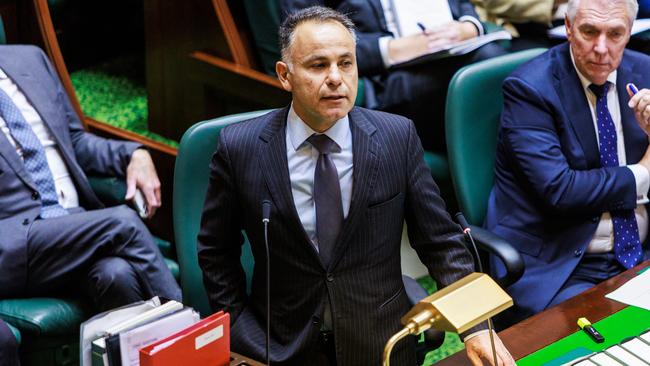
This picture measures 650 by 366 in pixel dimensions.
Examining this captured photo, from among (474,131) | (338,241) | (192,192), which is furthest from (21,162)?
(474,131)

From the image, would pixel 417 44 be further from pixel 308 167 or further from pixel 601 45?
pixel 308 167

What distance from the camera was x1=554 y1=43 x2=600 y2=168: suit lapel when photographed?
2.47 metres

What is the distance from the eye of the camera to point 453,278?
78.1 inches

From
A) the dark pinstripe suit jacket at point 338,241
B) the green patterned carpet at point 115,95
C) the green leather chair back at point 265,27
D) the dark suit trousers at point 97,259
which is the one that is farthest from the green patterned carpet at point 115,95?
the dark pinstripe suit jacket at point 338,241

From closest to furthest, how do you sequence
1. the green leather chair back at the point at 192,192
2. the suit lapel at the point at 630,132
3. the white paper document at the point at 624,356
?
the white paper document at the point at 624,356
the green leather chair back at the point at 192,192
the suit lapel at the point at 630,132

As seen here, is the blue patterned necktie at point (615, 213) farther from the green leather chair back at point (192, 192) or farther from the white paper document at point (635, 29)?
the green leather chair back at point (192, 192)

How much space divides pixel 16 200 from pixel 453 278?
3.86ft

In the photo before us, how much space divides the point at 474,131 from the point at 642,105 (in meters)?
0.40

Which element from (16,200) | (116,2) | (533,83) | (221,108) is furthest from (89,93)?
(533,83)

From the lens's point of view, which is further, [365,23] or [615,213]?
[365,23]

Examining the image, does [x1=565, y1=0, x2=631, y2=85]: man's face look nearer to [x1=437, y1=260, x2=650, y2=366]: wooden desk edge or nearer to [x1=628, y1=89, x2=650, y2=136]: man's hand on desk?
[x1=628, y1=89, x2=650, y2=136]: man's hand on desk

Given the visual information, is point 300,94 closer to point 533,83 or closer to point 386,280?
point 386,280

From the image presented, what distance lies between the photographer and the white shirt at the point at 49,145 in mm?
2723

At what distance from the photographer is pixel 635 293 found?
207 centimetres
